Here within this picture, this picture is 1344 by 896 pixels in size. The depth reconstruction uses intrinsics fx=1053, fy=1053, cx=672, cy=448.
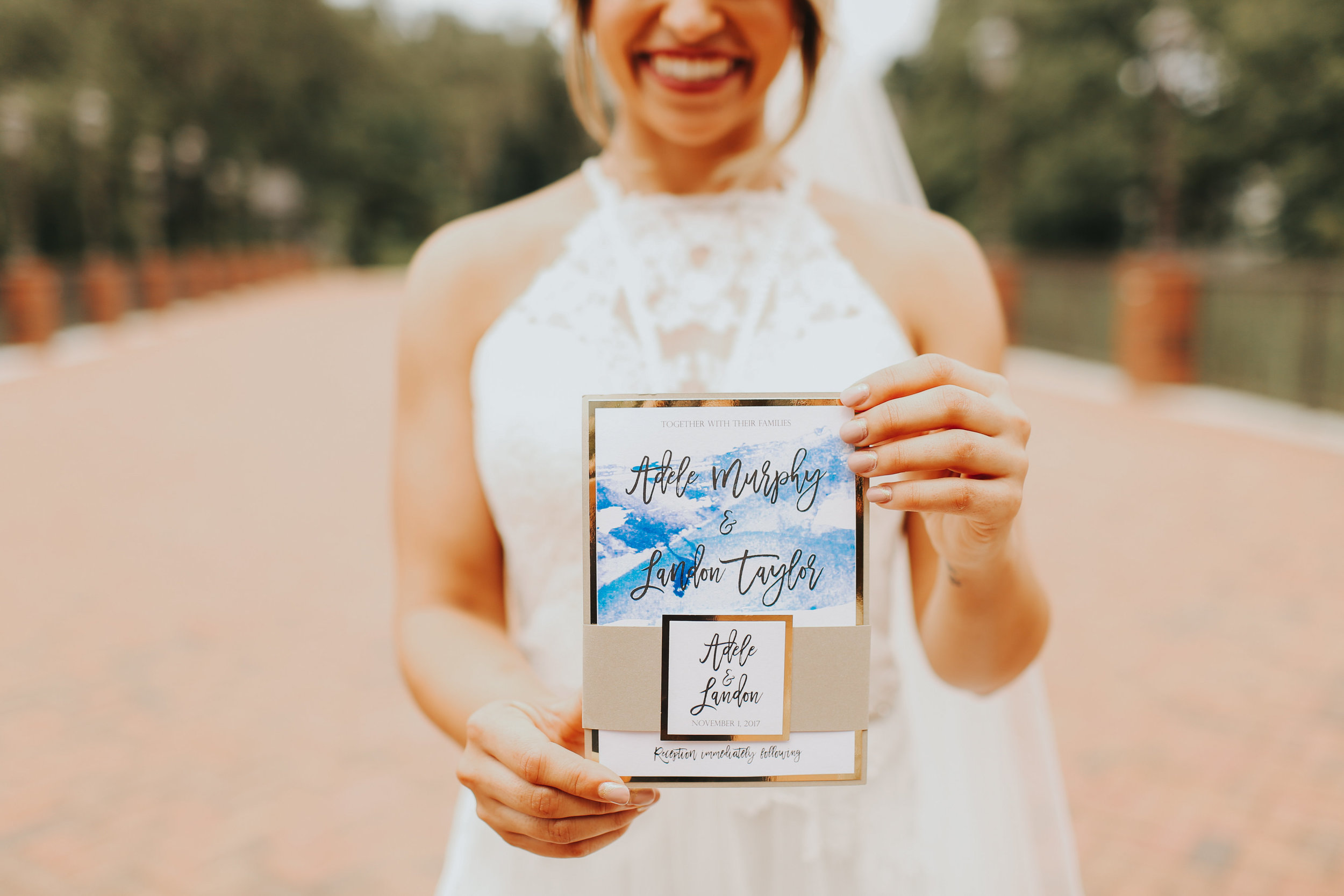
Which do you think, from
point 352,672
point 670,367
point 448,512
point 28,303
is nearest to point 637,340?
point 670,367

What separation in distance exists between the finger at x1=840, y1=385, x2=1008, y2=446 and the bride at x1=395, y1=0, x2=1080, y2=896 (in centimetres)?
29

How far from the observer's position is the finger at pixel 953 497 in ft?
3.55

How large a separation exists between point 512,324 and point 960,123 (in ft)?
110

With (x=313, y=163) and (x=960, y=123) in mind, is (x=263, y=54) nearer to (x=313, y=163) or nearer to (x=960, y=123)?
(x=313, y=163)

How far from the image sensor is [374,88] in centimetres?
5053

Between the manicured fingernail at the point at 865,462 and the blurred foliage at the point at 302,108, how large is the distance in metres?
30.4

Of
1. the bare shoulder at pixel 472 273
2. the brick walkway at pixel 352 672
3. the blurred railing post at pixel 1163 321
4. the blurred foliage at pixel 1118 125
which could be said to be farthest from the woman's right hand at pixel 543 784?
the blurred foliage at pixel 1118 125

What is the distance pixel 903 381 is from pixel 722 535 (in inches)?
9.8

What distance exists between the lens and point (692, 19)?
4.64ft

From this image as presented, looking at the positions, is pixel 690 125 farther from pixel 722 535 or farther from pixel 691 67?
pixel 722 535

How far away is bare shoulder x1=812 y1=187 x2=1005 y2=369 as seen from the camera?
156cm

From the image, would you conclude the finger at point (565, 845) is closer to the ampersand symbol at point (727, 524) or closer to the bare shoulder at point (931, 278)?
the ampersand symbol at point (727, 524)

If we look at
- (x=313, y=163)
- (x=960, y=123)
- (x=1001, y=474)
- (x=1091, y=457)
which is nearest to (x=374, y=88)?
(x=313, y=163)

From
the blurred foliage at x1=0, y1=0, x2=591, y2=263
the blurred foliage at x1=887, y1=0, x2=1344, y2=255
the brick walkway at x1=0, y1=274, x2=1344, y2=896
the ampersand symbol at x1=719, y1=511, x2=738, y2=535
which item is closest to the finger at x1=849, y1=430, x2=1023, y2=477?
the ampersand symbol at x1=719, y1=511, x2=738, y2=535
